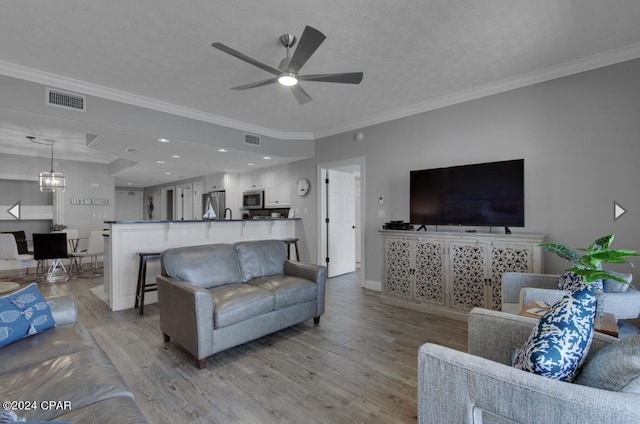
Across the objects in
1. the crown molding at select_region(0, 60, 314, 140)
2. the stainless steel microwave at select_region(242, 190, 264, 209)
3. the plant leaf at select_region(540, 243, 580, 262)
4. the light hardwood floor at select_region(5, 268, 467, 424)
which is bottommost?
the light hardwood floor at select_region(5, 268, 467, 424)

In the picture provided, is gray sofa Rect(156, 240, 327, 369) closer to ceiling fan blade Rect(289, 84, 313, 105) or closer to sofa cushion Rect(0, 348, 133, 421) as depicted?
sofa cushion Rect(0, 348, 133, 421)

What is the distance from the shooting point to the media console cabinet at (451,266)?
3.13 metres

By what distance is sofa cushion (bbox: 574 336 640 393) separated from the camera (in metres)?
0.90

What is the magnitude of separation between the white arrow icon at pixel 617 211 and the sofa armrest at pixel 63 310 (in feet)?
15.4

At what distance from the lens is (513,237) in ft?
10.2

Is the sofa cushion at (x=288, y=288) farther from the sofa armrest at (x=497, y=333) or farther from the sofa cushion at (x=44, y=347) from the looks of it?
the sofa armrest at (x=497, y=333)

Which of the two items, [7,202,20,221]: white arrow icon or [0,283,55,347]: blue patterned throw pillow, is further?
[7,202,20,221]: white arrow icon

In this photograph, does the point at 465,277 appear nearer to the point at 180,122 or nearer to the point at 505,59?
the point at 505,59

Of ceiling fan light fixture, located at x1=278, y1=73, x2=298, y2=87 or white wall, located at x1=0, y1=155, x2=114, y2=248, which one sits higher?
ceiling fan light fixture, located at x1=278, y1=73, x2=298, y2=87

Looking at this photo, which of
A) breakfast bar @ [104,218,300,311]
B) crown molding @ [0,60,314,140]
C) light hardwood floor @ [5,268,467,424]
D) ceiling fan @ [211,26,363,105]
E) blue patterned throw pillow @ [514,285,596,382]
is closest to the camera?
blue patterned throw pillow @ [514,285,596,382]

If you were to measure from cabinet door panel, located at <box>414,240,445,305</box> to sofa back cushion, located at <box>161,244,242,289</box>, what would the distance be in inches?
87.4

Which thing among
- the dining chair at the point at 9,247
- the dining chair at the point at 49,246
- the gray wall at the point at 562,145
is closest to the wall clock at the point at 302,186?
the gray wall at the point at 562,145

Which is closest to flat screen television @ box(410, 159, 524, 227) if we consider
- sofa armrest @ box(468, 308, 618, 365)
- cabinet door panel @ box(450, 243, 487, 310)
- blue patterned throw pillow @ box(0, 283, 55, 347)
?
cabinet door panel @ box(450, 243, 487, 310)

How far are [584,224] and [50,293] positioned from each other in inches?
284
